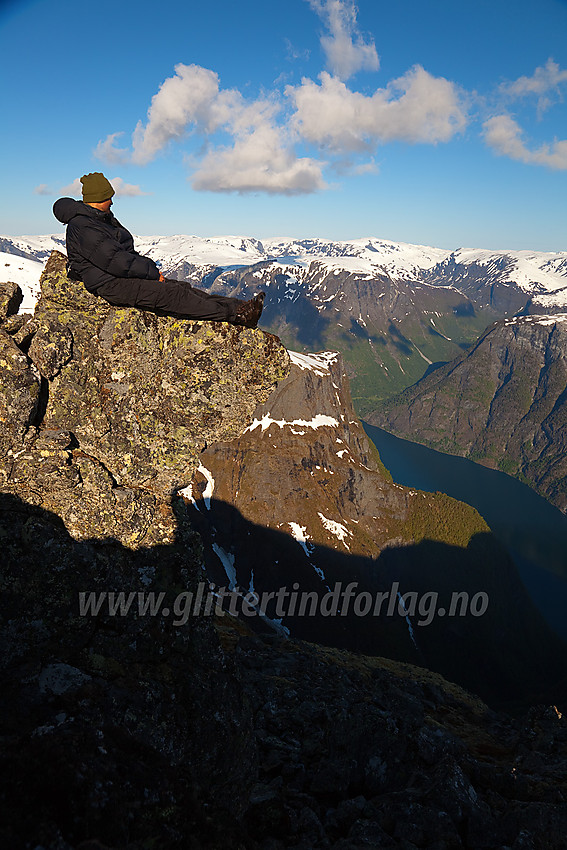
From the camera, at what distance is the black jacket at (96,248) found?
1205 cm

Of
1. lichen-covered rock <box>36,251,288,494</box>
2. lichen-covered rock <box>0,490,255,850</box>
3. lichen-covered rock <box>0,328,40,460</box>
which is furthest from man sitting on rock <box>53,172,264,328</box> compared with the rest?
lichen-covered rock <box>0,490,255,850</box>

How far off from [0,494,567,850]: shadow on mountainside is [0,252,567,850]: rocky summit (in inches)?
2.2

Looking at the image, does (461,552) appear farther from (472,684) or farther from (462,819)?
(462,819)

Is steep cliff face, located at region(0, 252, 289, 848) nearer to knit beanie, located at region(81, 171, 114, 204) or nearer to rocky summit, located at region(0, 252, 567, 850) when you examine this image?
rocky summit, located at region(0, 252, 567, 850)

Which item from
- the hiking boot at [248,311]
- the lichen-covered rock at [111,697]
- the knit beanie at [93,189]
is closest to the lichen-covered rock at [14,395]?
the lichen-covered rock at [111,697]

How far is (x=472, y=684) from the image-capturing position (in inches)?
5079

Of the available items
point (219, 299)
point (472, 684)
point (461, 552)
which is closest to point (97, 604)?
point (219, 299)

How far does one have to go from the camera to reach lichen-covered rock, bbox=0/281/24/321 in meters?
12.9

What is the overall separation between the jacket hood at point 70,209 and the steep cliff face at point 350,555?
10477 centimetres

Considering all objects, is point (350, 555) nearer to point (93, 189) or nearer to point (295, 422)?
point (295, 422)

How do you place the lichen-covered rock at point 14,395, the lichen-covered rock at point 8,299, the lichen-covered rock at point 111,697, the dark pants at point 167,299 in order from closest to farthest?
the lichen-covered rock at point 111,697, the lichen-covered rock at point 14,395, the dark pants at point 167,299, the lichen-covered rock at point 8,299

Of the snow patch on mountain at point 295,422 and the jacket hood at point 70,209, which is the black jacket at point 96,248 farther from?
the snow patch on mountain at point 295,422

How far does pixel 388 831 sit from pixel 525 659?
16976 centimetres

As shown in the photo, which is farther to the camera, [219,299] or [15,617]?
[219,299]
